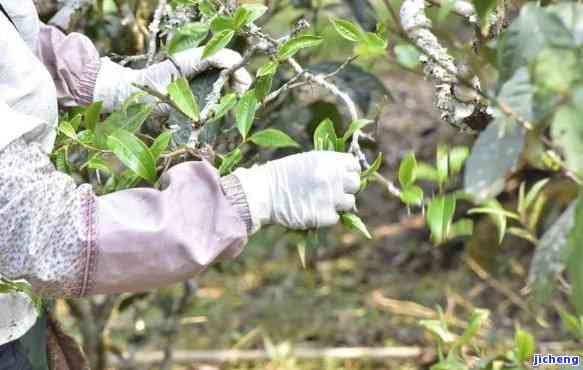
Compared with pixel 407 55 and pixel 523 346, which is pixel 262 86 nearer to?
pixel 407 55

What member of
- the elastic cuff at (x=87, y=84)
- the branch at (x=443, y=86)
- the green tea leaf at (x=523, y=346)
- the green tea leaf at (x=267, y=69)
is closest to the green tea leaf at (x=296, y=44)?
the green tea leaf at (x=267, y=69)

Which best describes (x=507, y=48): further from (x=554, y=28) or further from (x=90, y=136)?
(x=90, y=136)

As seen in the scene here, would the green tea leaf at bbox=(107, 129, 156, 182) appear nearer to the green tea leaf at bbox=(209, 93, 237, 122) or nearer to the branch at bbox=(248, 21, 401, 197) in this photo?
the green tea leaf at bbox=(209, 93, 237, 122)

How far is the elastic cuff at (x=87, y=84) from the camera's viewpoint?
1.52 metres

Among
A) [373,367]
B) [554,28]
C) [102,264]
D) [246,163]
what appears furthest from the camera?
[373,367]

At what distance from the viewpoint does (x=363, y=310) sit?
308 centimetres

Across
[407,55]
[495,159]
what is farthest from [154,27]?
[495,159]

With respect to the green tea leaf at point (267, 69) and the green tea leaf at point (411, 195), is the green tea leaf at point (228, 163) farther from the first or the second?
the green tea leaf at point (411, 195)

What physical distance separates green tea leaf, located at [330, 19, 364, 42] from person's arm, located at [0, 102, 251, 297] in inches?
9.2

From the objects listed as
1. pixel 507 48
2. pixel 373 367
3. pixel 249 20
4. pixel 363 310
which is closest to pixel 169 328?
pixel 373 367

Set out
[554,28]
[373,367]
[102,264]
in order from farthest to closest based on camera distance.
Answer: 1. [373,367]
2. [102,264]
3. [554,28]

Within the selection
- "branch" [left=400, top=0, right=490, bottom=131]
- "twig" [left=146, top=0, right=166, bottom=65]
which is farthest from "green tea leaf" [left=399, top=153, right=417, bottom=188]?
"twig" [left=146, top=0, right=166, bottom=65]

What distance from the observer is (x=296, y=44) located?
4.00ft

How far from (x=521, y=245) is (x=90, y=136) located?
216cm
